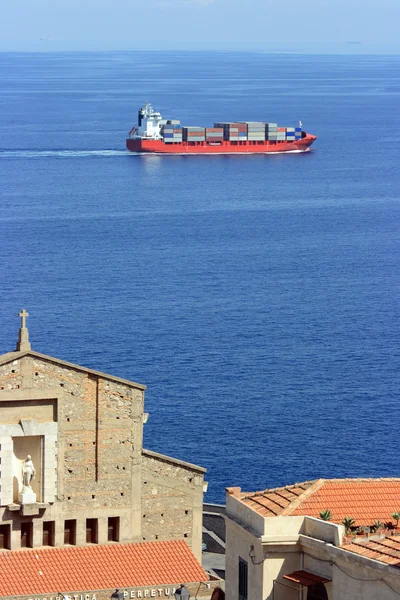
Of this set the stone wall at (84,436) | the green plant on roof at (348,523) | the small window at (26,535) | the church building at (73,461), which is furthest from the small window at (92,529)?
the green plant on roof at (348,523)

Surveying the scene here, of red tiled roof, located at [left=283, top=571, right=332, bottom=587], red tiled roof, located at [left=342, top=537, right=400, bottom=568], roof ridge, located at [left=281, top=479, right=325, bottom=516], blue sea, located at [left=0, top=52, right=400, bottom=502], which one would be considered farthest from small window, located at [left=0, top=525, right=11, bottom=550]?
blue sea, located at [left=0, top=52, right=400, bottom=502]

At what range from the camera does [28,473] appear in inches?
1464

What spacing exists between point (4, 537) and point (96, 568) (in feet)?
8.26

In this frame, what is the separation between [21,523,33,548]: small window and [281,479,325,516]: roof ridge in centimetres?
1094

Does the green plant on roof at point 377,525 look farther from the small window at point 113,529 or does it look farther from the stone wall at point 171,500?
the small window at point 113,529

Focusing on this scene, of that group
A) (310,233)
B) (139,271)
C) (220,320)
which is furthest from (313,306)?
(310,233)

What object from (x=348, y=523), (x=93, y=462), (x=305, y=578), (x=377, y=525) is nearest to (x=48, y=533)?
(x=93, y=462)

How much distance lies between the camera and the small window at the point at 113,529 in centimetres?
3850

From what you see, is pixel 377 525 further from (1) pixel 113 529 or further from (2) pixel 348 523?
(1) pixel 113 529

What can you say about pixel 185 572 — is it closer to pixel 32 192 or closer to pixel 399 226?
pixel 399 226

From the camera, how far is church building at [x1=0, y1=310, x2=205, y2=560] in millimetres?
37125

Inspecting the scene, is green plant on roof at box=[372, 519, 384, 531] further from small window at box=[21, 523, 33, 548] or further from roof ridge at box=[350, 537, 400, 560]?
small window at box=[21, 523, 33, 548]

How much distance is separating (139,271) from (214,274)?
7.18 meters

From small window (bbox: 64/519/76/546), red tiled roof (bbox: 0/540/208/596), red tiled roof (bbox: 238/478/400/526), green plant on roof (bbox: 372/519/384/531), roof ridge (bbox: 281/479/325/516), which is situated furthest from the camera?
small window (bbox: 64/519/76/546)
